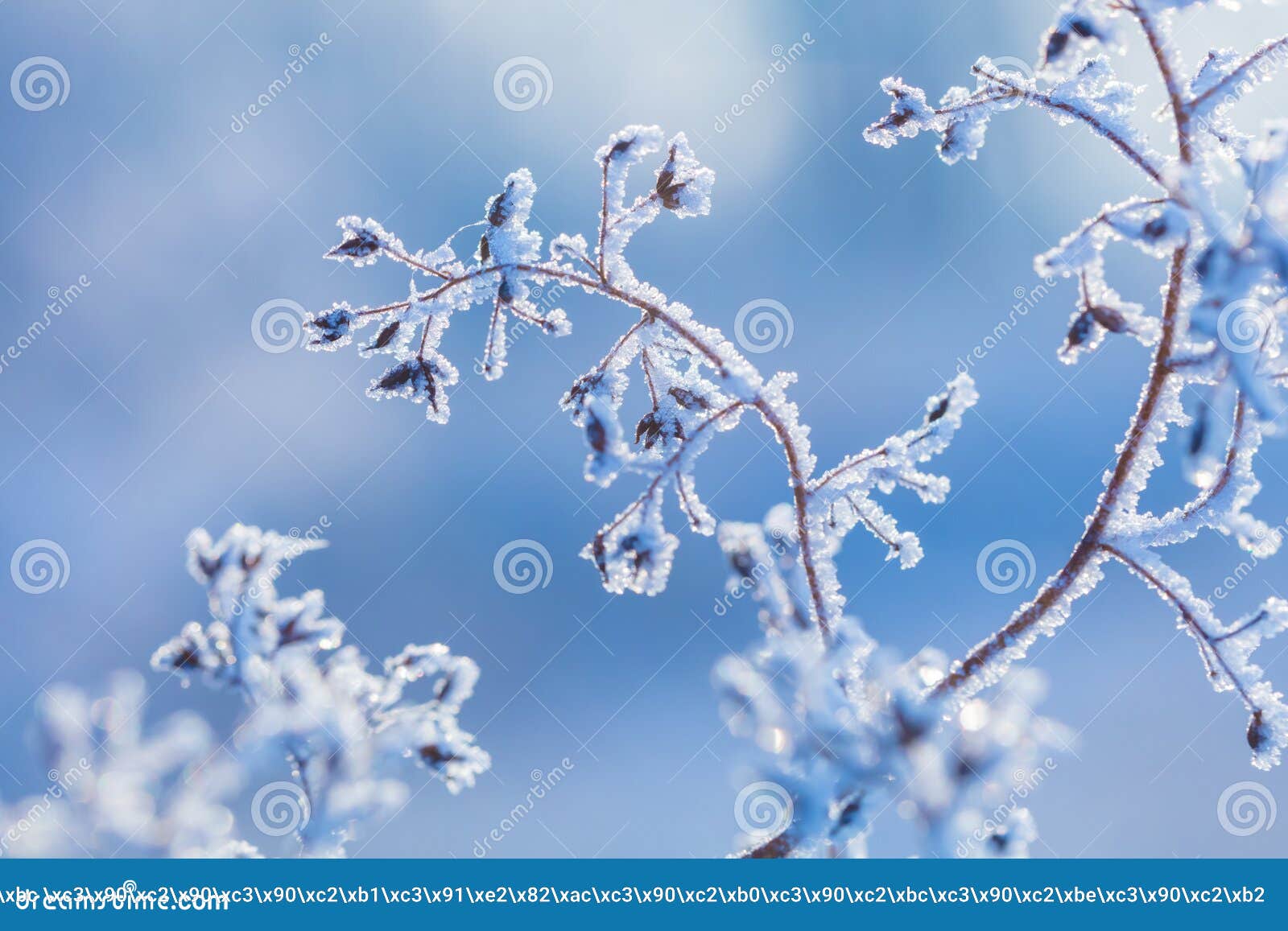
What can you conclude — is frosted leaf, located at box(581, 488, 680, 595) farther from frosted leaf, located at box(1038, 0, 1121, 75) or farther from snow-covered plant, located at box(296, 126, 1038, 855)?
frosted leaf, located at box(1038, 0, 1121, 75)

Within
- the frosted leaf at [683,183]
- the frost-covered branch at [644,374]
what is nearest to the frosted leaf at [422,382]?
the frost-covered branch at [644,374]

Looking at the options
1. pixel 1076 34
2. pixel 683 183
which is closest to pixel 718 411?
pixel 683 183

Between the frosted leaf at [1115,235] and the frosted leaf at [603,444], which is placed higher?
the frosted leaf at [1115,235]

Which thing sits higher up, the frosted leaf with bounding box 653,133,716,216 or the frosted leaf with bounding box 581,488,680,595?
the frosted leaf with bounding box 653,133,716,216

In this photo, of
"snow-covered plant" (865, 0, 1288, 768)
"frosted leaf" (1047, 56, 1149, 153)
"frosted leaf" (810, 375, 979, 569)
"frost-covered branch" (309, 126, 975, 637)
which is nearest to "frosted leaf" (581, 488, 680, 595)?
"frost-covered branch" (309, 126, 975, 637)

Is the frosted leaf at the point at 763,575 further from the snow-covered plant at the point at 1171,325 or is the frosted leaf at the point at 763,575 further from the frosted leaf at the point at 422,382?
the frosted leaf at the point at 422,382

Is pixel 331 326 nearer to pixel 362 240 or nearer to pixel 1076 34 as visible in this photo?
pixel 362 240

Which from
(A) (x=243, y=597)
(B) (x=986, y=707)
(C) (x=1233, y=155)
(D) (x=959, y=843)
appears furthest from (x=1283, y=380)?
(A) (x=243, y=597)
